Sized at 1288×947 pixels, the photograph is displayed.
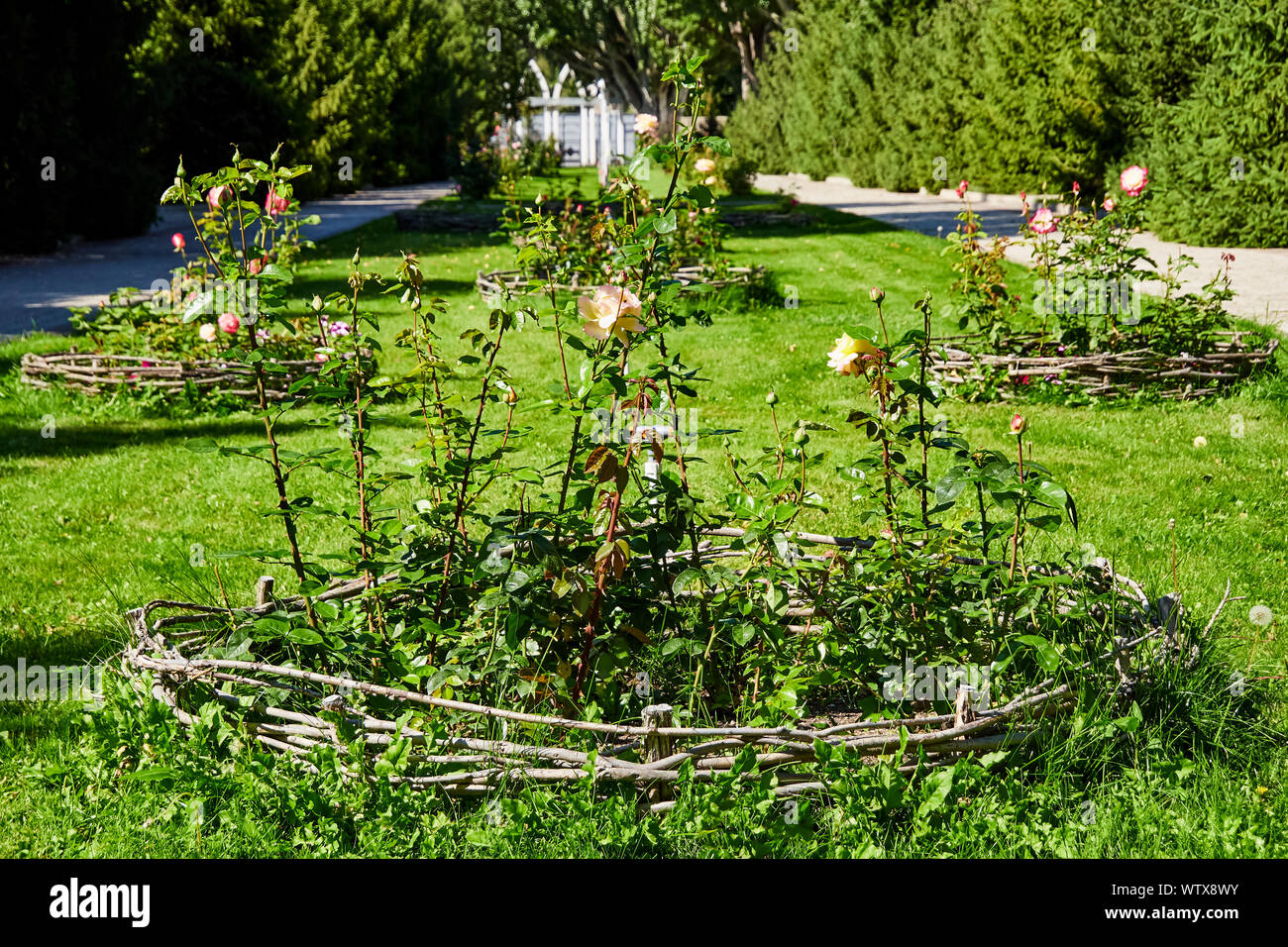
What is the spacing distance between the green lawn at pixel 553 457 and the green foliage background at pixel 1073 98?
655cm

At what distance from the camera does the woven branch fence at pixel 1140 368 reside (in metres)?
6.21

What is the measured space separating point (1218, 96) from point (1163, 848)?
12.8 meters

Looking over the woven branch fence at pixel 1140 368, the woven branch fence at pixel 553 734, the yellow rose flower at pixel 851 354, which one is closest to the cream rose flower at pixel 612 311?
the yellow rose flower at pixel 851 354

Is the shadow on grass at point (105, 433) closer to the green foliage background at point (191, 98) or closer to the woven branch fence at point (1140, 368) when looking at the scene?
the woven branch fence at point (1140, 368)

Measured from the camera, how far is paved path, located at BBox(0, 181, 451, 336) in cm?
977

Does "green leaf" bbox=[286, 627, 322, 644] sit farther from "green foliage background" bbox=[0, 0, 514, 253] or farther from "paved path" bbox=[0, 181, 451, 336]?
"green foliage background" bbox=[0, 0, 514, 253]

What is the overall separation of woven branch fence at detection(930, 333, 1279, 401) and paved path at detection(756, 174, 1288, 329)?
1.09 m

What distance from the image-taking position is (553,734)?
8.03ft

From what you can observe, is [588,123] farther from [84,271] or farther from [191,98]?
[84,271]

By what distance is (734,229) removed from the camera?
16188 millimetres

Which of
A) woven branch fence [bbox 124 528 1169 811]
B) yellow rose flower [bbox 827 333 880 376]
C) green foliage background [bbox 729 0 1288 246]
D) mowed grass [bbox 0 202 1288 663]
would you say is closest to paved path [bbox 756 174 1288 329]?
green foliage background [bbox 729 0 1288 246]

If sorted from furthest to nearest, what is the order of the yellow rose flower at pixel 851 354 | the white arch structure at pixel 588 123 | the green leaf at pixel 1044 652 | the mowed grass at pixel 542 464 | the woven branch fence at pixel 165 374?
the white arch structure at pixel 588 123, the woven branch fence at pixel 165 374, the mowed grass at pixel 542 464, the yellow rose flower at pixel 851 354, the green leaf at pixel 1044 652
